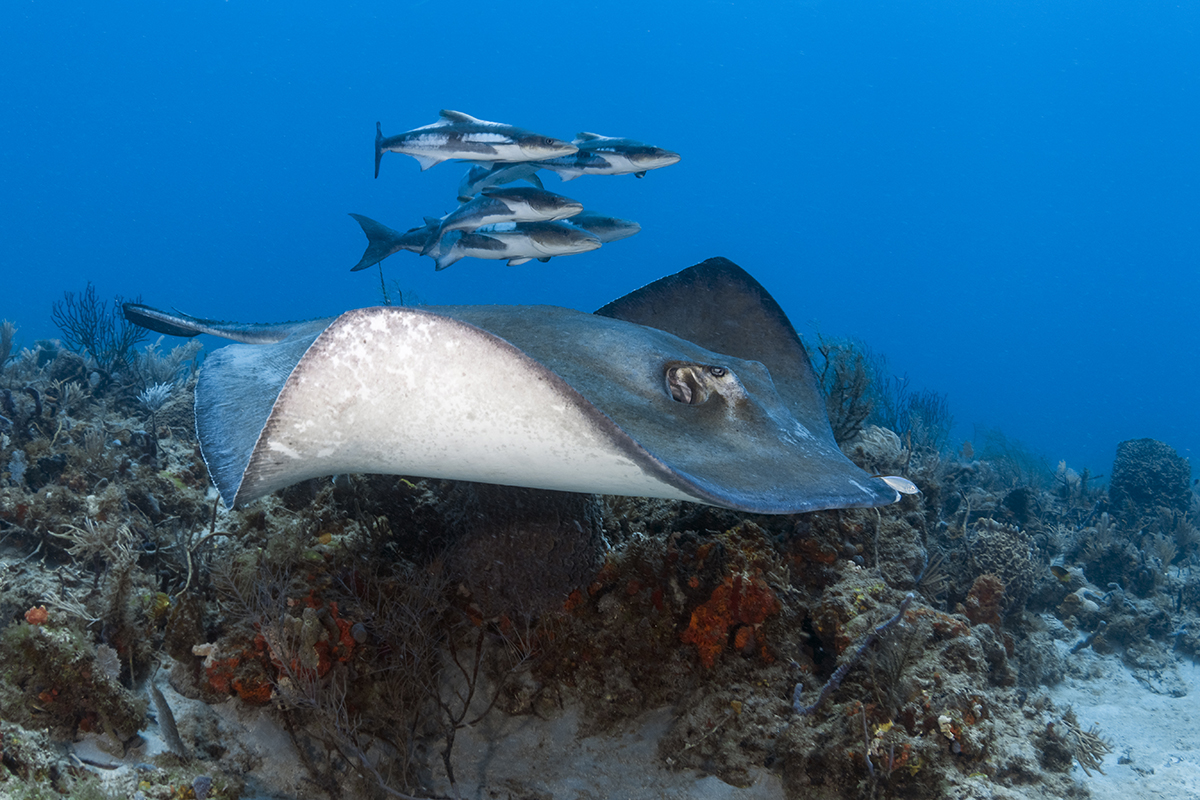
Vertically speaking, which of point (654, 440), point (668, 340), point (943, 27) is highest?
point (943, 27)

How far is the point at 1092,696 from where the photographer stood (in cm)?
431

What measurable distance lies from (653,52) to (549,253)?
127m

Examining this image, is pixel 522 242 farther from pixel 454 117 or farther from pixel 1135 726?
pixel 1135 726

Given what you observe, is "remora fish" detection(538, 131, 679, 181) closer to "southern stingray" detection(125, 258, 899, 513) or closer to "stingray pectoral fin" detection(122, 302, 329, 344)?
"stingray pectoral fin" detection(122, 302, 329, 344)

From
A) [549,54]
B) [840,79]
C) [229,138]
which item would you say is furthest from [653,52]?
[229,138]

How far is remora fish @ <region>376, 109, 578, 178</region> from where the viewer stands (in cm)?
481

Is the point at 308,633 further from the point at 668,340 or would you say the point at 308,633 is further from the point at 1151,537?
the point at 1151,537

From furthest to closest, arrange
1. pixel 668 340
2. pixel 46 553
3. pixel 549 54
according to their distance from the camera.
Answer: pixel 549 54 → pixel 46 553 → pixel 668 340

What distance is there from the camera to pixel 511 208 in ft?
16.7

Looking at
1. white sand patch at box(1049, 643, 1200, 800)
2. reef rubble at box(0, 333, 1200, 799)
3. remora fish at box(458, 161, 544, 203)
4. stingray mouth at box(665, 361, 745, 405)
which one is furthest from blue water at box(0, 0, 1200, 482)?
stingray mouth at box(665, 361, 745, 405)

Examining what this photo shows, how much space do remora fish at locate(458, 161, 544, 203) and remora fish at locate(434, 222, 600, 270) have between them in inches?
16.0

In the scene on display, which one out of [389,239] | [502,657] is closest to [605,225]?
[389,239]

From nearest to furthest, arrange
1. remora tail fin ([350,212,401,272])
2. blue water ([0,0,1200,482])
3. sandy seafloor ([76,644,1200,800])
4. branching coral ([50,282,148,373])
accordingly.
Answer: sandy seafloor ([76,644,1200,800])
remora tail fin ([350,212,401,272])
branching coral ([50,282,148,373])
blue water ([0,0,1200,482])

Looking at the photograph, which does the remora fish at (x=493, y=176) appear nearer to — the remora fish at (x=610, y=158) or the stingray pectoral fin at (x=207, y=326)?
the remora fish at (x=610, y=158)
